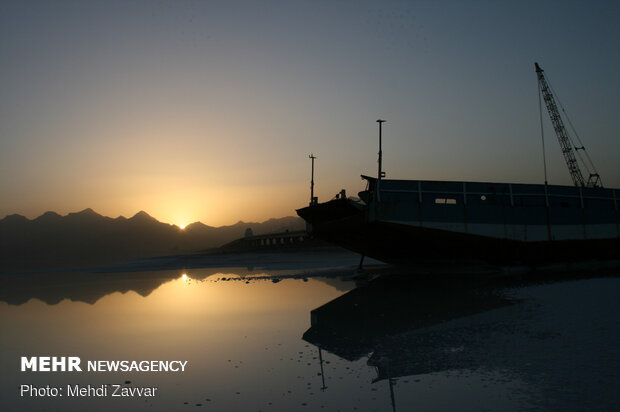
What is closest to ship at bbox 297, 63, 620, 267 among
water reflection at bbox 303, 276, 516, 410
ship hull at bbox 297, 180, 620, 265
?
ship hull at bbox 297, 180, 620, 265

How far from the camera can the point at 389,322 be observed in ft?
41.4

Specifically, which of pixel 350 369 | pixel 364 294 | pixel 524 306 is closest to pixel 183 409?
pixel 350 369

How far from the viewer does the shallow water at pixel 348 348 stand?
22.2 feet

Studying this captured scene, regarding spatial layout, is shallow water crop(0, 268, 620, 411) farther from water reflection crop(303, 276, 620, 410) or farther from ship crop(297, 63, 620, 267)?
ship crop(297, 63, 620, 267)

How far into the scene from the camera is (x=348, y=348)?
9906 mm

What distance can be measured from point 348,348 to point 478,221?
66.2ft

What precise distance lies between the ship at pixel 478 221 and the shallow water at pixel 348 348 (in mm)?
7880

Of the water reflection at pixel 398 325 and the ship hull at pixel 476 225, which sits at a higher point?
the ship hull at pixel 476 225

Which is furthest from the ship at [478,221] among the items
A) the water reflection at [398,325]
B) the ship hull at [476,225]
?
the water reflection at [398,325]

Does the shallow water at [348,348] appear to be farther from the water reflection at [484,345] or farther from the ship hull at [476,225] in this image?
the ship hull at [476,225]

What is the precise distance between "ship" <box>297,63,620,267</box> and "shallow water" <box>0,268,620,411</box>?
25.9 ft

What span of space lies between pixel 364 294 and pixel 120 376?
12626 mm

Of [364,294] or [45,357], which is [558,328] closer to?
[364,294]

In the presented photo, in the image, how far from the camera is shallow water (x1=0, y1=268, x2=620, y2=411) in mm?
6770
